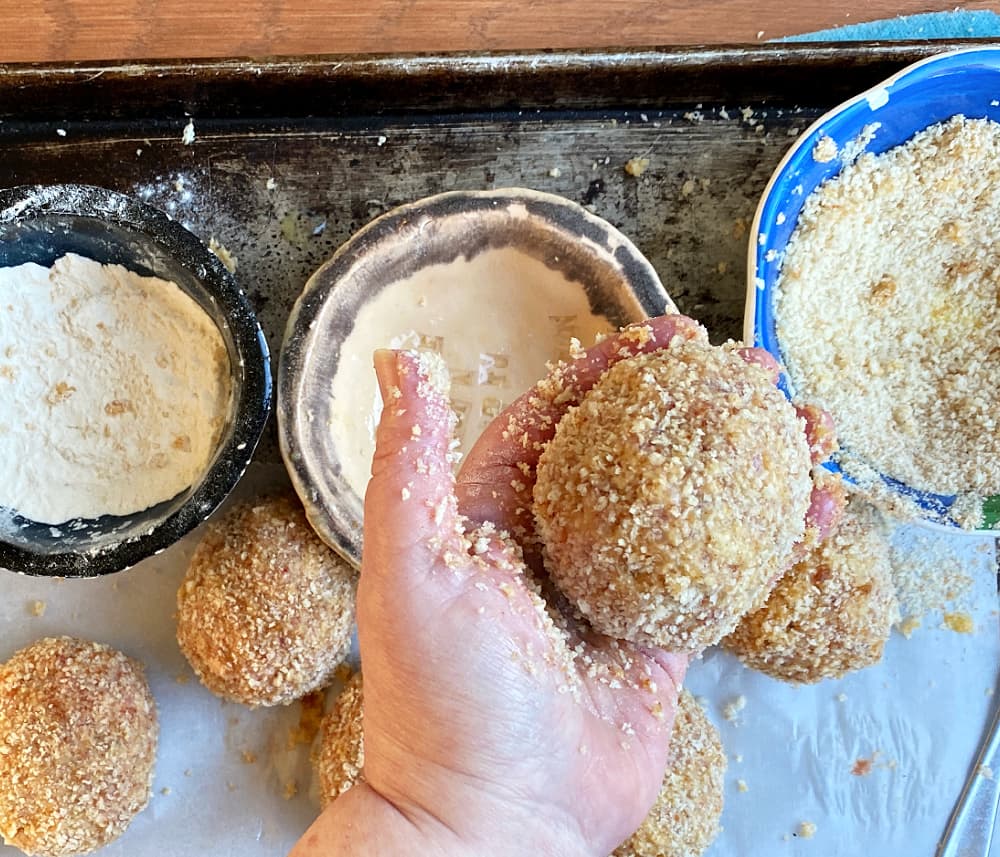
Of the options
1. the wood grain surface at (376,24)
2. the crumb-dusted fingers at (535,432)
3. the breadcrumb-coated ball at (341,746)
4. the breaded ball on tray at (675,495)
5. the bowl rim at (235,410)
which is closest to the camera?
the breaded ball on tray at (675,495)

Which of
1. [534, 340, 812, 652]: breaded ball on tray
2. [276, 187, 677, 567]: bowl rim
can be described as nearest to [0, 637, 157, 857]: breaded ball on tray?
[276, 187, 677, 567]: bowl rim

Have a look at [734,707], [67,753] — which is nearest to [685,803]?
[734,707]

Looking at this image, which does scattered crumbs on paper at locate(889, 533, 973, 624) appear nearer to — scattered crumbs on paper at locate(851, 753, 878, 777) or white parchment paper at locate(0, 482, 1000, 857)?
white parchment paper at locate(0, 482, 1000, 857)

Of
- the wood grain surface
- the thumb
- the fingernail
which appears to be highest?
the wood grain surface

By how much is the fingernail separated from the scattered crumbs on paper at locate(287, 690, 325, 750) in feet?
2.38

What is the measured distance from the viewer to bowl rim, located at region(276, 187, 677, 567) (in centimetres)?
124

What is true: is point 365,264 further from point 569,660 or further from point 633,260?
point 569,660

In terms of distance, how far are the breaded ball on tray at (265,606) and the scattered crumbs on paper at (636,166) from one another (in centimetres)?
71

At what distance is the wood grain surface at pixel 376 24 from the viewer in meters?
1.41

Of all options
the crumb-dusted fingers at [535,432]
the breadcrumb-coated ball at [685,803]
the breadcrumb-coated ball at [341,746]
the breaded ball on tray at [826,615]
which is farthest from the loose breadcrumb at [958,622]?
the breadcrumb-coated ball at [341,746]

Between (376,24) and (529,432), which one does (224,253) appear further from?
(529,432)

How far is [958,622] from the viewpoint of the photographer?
149 cm

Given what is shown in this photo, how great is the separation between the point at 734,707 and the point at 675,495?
790mm

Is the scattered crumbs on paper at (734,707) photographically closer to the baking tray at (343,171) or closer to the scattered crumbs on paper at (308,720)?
the baking tray at (343,171)
